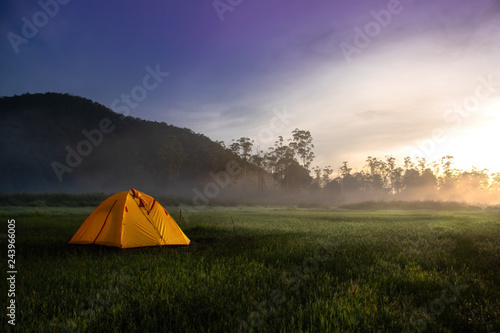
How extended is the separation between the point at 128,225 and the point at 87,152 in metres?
123

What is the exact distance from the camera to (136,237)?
8.60 metres

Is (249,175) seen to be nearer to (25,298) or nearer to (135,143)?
(135,143)

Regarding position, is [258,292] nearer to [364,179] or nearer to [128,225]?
[128,225]

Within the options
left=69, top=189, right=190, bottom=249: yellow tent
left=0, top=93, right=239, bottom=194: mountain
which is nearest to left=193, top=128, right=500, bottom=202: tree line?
left=0, top=93, right=239, bottom=194: mountain

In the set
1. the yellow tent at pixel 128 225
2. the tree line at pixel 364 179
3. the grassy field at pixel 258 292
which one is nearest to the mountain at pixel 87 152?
the tree line at pixel 364 179

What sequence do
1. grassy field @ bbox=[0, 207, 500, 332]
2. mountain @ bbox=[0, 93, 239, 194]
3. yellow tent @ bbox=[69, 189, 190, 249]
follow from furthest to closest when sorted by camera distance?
1. mountain @ bbox=[0, 93, 239, 194]
2. yellow tent @ bbox=[69, 189, 190, 249]
3. grassy field @ bbox=[0, 207, 500, 332]

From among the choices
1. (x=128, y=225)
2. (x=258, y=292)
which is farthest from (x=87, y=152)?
(x=258, y=292)

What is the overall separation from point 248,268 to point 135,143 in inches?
4720

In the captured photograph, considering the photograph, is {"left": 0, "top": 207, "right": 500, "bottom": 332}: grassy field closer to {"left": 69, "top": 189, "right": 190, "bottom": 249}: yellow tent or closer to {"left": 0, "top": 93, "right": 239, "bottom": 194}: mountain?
{"left": 69, "top": 189, "right": 190, "bottom": 249}: yellow tent

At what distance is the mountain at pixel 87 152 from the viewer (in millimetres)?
92738

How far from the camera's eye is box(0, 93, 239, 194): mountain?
92738mm

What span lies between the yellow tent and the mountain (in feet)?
269

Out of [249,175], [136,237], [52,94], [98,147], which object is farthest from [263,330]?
[52,94]

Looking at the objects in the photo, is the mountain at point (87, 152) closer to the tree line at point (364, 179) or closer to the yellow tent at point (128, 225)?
the tree line at point (364, 179)
